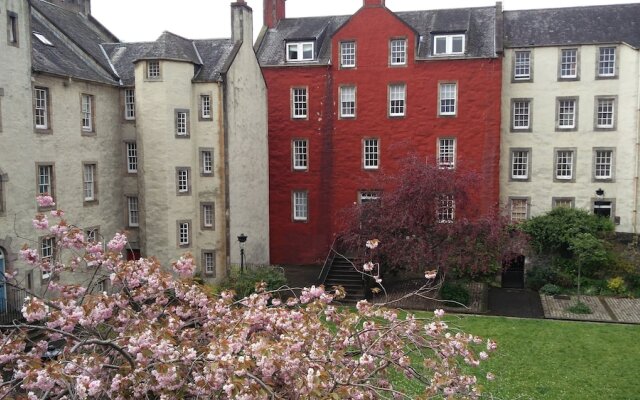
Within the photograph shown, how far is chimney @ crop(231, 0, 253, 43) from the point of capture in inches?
1278

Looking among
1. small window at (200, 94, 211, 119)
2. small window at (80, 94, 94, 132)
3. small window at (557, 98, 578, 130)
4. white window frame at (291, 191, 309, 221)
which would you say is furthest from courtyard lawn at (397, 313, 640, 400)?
small window at (80, 94, 94, 132)

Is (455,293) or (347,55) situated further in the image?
(347,55)

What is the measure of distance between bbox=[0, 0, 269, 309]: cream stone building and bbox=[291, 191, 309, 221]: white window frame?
3567mm

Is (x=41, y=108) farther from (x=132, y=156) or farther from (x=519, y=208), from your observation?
(x=519, y=208)

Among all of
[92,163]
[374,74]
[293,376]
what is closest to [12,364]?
[293,376]

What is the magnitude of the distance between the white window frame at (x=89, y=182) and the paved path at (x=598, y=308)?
22893 mm

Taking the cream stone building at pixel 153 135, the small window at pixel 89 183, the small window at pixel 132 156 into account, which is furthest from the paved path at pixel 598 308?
the small window at pixel 89 183

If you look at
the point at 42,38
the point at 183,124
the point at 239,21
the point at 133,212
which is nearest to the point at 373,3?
the point at 239,21

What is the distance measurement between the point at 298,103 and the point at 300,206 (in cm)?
660

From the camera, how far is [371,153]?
36.4m

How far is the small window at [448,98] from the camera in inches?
1374

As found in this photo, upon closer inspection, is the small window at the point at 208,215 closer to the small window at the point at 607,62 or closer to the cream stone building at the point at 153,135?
the cream stone building at the point at 153,135

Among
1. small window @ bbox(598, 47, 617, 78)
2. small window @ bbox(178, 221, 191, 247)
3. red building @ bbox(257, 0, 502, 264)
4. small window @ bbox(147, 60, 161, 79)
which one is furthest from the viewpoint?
red building @ bbox(257, 0, 502, 264)

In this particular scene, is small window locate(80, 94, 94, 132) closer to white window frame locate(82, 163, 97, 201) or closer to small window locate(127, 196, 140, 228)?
white window frame locate(82, 163, 97, 201)
